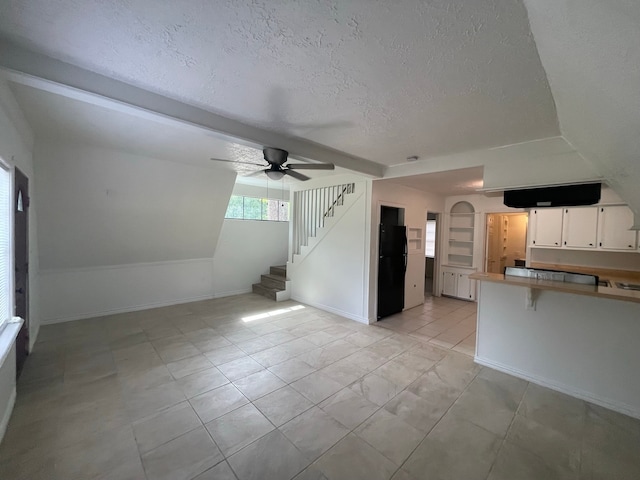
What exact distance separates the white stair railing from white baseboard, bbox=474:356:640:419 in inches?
126

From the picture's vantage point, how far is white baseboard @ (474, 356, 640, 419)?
235 cm

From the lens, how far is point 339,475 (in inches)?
66.6

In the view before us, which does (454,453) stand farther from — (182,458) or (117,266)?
(117,266)

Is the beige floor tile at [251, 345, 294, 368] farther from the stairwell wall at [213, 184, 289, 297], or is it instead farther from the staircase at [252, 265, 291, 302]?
the stairwell wall at [213, 184, 289, 297]

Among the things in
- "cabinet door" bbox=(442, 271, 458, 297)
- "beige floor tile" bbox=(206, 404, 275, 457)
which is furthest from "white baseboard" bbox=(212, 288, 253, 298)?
"cabinet door" bbox=(442, 271, 458, 297)

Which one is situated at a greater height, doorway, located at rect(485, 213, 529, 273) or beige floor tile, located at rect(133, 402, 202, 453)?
doorway, located at rect(485, 213, 529, 273)

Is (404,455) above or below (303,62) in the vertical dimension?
below

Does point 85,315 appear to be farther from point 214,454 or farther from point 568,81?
point 568,81

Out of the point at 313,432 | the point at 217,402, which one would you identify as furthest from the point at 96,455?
the point at 313,432

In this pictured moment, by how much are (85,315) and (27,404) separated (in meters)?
2.75

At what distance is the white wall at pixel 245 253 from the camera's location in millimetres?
6160

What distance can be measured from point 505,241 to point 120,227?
8.25 m

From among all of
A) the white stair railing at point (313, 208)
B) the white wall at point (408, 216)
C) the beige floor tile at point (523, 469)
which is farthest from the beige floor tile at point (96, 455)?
the white stair railing at point (313, 208)

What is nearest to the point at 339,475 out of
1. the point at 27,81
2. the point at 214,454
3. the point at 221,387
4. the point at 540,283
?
the point at 214,454
